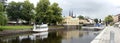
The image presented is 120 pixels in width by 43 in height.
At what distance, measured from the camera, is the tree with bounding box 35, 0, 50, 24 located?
76688 millimetres

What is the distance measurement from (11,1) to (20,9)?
4.95 meters

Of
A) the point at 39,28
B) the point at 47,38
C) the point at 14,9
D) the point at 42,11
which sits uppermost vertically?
the point at 14,9

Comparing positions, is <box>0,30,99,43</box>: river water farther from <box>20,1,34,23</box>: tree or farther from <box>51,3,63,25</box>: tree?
<box>51,3,63,25</box>: tree

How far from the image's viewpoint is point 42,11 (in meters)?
78.1

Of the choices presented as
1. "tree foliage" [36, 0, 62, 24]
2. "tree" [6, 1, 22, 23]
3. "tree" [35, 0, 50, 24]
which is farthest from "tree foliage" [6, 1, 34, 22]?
"tree foliage" [36, 0, 62, 24]

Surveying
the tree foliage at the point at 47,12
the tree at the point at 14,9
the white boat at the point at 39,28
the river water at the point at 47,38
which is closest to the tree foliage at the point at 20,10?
the tree at the point at 14,9

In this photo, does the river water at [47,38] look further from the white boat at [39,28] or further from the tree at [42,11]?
the tree at [42,11]

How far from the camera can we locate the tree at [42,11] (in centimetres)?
7669

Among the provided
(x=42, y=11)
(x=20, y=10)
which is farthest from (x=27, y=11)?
(x=42, y=11)

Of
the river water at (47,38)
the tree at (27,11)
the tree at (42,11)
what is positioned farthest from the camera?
the tree at (42,11)

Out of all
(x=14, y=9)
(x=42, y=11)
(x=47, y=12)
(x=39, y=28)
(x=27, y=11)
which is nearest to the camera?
(x=39, y=28)

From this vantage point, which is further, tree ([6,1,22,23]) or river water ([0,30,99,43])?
tree ([6,1,22,23])

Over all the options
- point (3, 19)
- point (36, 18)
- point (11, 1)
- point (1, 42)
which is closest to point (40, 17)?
point (36, 18)

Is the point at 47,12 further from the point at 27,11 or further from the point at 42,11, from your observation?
the point at 27,11
